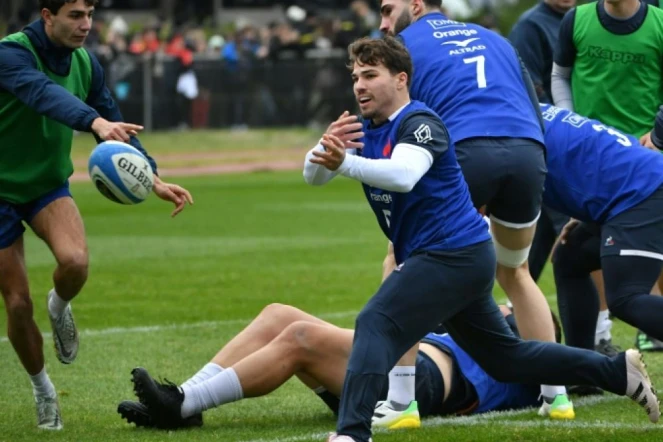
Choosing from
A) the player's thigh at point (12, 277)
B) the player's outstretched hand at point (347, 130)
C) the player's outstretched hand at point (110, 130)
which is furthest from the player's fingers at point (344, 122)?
the player's thigh at point (12, 277)

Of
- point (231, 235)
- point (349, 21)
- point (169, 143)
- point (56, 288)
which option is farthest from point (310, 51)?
point (56, 288)

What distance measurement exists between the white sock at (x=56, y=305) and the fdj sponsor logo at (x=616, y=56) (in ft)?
11.9

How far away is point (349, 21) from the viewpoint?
3484cm

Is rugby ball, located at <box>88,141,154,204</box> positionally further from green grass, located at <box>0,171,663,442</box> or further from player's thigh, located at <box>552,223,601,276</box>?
player's thigh, located at <box>552,223,601,276</box>

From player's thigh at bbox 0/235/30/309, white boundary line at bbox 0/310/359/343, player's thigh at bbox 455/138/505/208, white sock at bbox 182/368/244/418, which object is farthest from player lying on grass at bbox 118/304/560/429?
white boundary line at bbox 0/310/359/343

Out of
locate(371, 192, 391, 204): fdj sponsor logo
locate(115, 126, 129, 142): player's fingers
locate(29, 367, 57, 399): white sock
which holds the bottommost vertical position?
locate(29, 367, 57, 399): white sock

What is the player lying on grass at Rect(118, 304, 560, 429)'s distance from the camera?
22.2ft

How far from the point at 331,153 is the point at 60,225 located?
7.02 ft

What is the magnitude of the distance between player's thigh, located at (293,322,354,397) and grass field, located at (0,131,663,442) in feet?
0.93

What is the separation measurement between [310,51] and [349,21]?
1.44 meters

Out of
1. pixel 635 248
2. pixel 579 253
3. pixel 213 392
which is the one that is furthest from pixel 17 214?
pixel 635 248

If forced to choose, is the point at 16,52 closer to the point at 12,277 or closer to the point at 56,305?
the point at 12,277

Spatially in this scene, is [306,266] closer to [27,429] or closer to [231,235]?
[231,235]

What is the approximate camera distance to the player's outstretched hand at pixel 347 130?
6031mm
